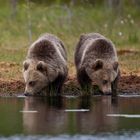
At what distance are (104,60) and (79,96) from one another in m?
0.89

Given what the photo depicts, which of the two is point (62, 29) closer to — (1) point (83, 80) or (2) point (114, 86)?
(1) point (83, 80)

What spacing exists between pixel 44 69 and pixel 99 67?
1.11 m

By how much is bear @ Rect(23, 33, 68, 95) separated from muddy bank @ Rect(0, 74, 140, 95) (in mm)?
624

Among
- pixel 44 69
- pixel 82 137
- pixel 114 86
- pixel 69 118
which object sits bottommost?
pixel 82 137

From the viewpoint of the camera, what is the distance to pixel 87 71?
1836 cm

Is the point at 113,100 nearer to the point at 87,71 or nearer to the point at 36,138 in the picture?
the point at 87,71

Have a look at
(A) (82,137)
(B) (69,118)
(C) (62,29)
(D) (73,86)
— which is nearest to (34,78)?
(D) (73,86)

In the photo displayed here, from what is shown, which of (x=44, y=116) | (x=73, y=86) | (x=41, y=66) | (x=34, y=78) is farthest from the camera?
(x=73, y=86)

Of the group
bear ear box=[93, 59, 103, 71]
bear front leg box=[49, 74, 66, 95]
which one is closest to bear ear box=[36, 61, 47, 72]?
bear front leg box=[49, 74, 66, 95]

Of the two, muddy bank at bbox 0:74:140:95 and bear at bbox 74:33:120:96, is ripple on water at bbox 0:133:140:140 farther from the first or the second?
muddy bank at bbox 0:74:140:95

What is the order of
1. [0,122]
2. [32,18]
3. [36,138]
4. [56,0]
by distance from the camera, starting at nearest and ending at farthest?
[36,138], [0,122], [32,18], [56,0]

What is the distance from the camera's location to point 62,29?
31391 millimetres

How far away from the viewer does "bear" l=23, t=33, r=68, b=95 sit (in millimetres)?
18109

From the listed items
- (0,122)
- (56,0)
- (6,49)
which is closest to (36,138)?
(0,122)
